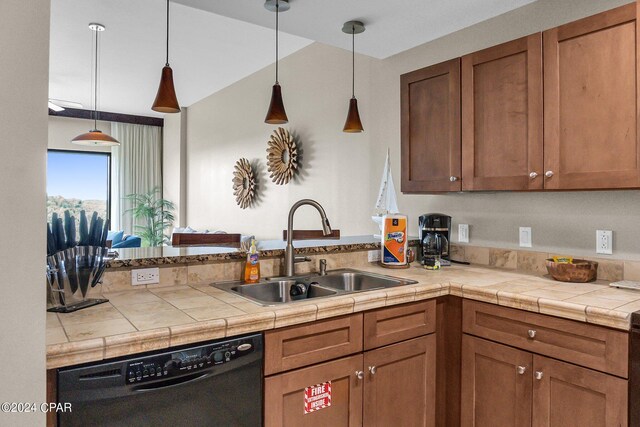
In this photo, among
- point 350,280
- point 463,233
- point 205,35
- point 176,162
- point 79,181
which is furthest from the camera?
point 176,162

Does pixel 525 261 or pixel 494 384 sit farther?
pixel 525 261

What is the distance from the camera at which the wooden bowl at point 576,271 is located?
6.32ft

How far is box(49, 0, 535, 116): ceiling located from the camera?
2.37 meters

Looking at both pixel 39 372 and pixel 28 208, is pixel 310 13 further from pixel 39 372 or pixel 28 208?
pixel 39 372

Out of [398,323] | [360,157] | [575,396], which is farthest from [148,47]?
[575,396]

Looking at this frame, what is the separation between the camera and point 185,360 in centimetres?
125

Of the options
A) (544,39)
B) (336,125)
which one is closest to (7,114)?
(544,39)

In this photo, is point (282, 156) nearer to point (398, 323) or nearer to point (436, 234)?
point (436, 234)

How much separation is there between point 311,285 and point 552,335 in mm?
1008

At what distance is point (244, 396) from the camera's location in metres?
1.38

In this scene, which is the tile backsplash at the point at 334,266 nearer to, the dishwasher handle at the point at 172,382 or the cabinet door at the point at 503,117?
the cabinet door at the point at 503,117

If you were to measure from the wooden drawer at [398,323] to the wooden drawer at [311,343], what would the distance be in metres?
0.06

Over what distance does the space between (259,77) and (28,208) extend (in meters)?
4.40

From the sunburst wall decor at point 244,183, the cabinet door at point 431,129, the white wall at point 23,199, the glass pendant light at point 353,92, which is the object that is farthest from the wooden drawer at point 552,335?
the sunburst wall decor at point 244,183
